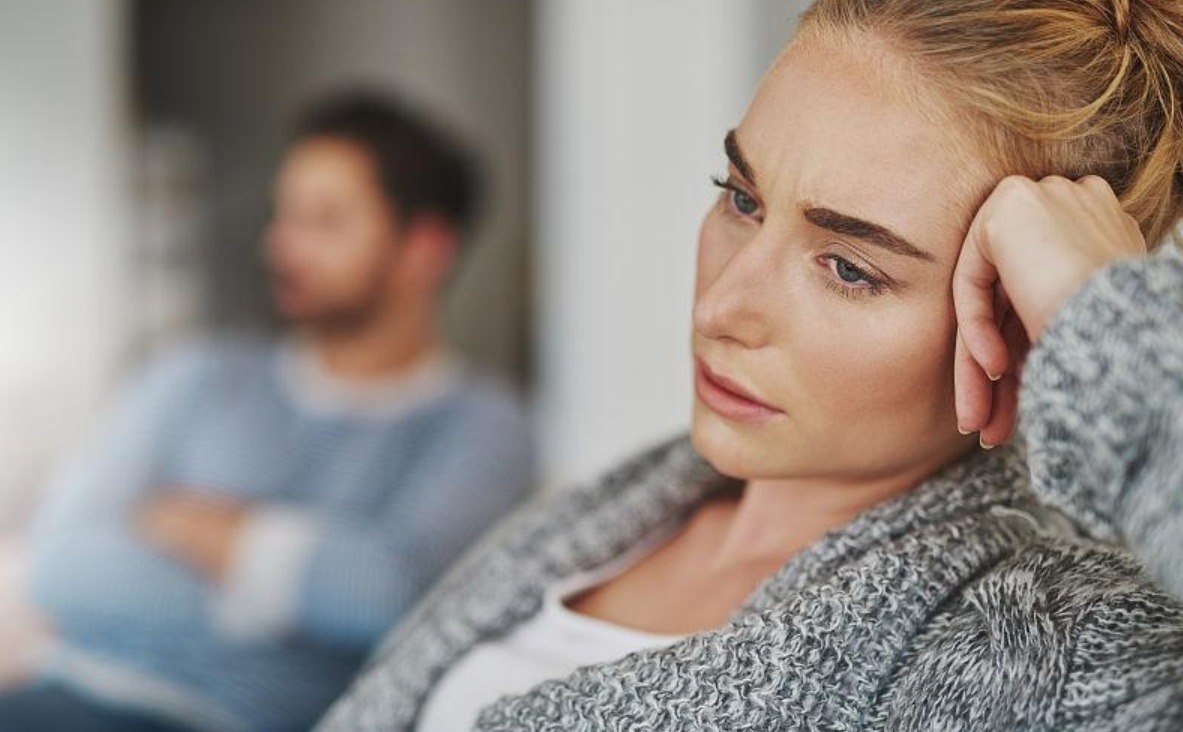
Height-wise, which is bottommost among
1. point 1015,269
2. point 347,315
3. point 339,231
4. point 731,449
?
point 347,315

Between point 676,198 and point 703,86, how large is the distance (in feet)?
0.49

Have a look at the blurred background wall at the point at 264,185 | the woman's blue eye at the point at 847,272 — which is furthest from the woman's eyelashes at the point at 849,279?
the blurred background wall at the point at 264,185

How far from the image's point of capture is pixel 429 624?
32.8 inches

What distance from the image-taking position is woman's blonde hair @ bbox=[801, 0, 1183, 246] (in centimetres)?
58

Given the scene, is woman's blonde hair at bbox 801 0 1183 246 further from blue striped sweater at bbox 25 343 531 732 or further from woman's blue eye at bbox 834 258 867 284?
blue striped sweater at bbox 25 343 531 732

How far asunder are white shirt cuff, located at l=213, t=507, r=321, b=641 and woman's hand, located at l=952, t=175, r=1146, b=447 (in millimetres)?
1058

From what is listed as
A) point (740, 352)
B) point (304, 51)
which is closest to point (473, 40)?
point (304, 51)

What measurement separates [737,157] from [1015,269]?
0.45 ft

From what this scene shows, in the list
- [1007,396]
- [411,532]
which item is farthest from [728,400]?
[411,532]

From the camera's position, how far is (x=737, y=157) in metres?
0.62

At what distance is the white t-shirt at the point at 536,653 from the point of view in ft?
2.37

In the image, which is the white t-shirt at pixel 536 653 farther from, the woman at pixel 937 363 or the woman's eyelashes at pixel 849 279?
the woman's eyelashes at pixel 849 279

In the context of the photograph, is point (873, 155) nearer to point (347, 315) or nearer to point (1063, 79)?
point (1063, 79)

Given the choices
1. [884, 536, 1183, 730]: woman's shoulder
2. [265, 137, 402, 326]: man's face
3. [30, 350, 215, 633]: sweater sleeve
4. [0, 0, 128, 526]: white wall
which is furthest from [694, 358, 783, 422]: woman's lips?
[0, 0, 128, 526]: white wall
